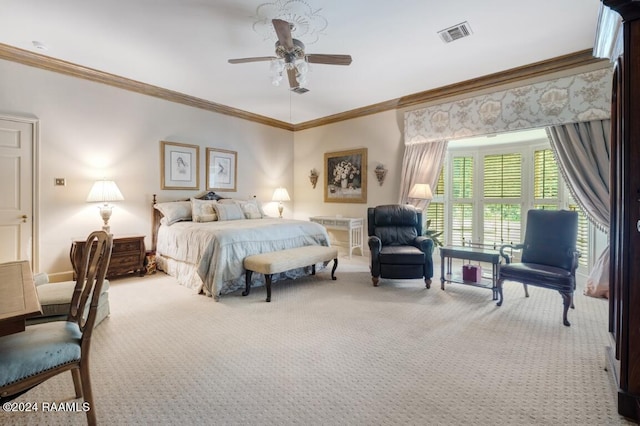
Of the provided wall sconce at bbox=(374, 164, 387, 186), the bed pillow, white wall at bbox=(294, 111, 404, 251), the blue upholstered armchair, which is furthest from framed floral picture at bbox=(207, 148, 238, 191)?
the blue upholstered armchair

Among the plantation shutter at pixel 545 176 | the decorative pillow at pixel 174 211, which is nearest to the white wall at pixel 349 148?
the plantation shutter at pixel 545 176

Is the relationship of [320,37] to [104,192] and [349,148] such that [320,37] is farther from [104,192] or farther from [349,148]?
[104,192]

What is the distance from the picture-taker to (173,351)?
91.8 inches

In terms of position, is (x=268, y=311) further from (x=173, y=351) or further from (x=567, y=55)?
(x=567, y=55)

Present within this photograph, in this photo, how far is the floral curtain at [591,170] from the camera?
350 cm

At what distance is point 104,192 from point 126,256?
0.95 metres

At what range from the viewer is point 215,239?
357 cm

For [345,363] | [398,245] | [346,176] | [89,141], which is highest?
[89,141]

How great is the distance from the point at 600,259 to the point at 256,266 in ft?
13.3

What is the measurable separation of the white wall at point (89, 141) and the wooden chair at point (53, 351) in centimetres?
327

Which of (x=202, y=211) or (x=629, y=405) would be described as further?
(x=202, y=211)

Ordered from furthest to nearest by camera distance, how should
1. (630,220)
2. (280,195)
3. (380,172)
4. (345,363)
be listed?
(280,195), (380,172), (345,363), (630,220)

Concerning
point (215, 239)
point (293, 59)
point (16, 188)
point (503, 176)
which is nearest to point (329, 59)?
point (293, 59)

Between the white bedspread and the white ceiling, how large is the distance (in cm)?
224
